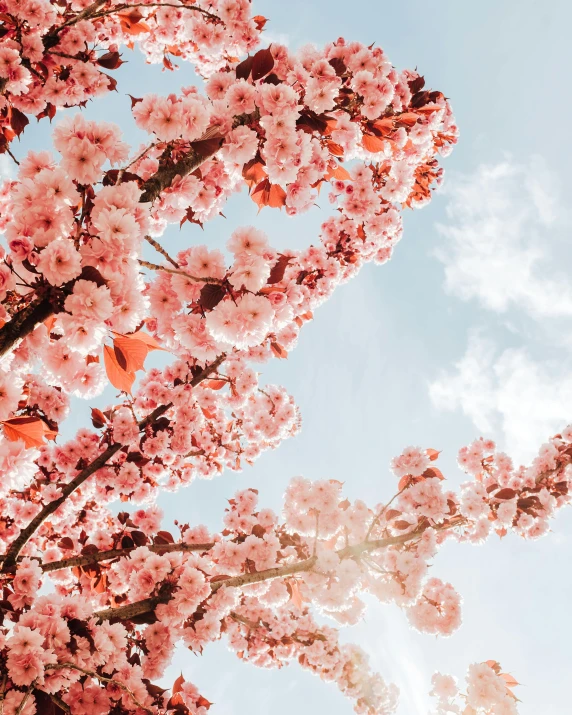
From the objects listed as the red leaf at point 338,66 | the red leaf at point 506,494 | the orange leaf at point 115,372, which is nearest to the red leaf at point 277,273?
the orange leaf at point 115,372

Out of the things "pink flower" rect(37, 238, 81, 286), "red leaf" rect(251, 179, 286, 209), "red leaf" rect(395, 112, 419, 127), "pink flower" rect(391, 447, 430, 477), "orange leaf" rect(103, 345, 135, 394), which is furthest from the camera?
"pink flower" rect(391, 447, 430, 477)

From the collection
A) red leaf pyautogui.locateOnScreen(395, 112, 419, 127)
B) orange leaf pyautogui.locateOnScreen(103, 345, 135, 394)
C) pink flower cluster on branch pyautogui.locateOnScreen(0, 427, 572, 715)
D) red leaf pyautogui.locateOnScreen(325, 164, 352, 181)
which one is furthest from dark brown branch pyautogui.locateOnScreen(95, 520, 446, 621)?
red leaf pyautogui.locateOnScreen(395, 112, 419, 127)

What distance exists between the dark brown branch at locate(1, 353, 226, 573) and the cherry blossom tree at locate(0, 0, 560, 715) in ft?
0.09

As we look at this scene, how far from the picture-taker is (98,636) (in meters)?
2.99

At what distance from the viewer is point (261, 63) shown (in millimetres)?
3193

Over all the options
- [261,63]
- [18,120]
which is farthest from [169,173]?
[18,120]

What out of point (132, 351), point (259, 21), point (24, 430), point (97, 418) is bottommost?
point (24, 430)

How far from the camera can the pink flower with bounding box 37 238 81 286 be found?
181 centimetres

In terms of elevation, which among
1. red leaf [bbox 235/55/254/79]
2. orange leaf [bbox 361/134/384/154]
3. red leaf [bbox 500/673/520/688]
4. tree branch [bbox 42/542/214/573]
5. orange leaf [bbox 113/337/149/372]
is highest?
orange leaf [bbox 361/134/384/154]

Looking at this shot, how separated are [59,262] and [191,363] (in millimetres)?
3748

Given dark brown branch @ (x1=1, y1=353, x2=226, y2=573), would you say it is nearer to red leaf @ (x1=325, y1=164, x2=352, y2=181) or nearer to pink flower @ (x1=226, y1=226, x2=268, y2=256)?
red leaf @ (x1=325, y1=164, x2=352, y2=181)

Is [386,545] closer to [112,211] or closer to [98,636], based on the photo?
[98,636]

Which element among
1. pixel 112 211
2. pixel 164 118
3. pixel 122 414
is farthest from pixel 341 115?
pixel 122 414

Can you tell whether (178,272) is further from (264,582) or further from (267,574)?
(264,582)
